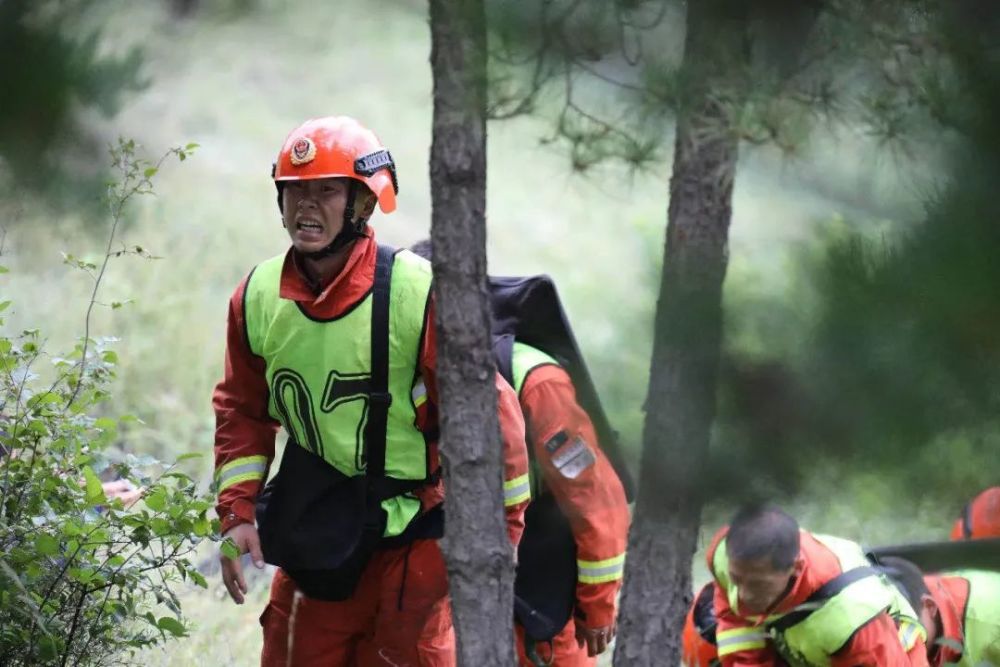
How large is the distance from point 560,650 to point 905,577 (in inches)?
47.5

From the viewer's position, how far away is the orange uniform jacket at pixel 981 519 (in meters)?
2.76

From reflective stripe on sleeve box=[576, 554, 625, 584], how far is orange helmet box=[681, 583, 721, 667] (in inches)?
40.3

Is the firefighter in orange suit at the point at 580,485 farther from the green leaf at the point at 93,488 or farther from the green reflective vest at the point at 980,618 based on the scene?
the green reflective vest at the point at 980,618

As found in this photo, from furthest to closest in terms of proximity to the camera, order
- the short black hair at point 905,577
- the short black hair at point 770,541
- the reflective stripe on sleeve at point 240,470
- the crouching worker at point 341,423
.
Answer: the short black hair at point 905,577 → the short black hair at point 770,541 → the reflective stripe on sleeve at point 240,470 → the crouching worker at point 341,423

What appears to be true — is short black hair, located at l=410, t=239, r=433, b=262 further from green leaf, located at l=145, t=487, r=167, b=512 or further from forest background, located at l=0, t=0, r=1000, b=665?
green leaf, located at l=145, t=487, r=167, b=512

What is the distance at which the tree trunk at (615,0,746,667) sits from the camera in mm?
2260

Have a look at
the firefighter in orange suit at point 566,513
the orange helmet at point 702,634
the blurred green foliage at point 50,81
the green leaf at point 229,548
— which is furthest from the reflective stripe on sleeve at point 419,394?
the orange helmet at point 702,634

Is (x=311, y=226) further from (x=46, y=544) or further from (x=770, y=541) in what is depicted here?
A: (x=770, y=541)

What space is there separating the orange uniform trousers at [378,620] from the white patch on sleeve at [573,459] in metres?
0.45

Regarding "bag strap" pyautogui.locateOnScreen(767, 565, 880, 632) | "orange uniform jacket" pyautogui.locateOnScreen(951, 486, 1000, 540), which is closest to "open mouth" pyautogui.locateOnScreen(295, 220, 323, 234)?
"orange uniform jacket" pyautogui.locateOnScreen(951, 486, 1000, 540)

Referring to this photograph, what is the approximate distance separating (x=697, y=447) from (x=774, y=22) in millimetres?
888

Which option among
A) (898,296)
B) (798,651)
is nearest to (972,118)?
(898,296)

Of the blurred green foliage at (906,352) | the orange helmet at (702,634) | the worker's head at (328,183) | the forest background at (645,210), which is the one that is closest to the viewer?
the blurred green foliage at (906,352)

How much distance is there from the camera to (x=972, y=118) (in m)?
2.04
